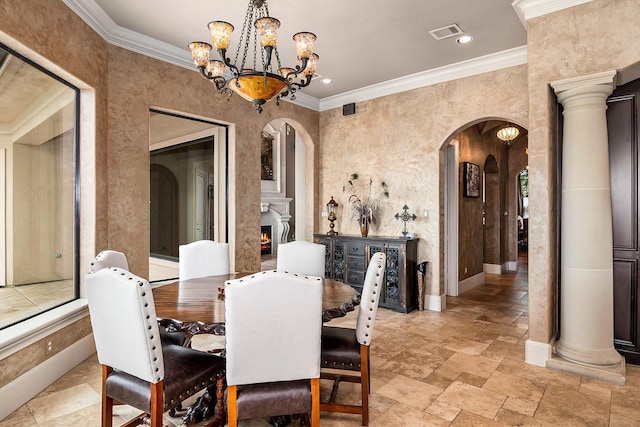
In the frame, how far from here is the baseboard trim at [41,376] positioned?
2.43 metres

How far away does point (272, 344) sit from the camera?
1806mm

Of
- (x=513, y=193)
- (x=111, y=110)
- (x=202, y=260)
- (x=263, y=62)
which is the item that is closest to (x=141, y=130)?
(x=111, y=110)

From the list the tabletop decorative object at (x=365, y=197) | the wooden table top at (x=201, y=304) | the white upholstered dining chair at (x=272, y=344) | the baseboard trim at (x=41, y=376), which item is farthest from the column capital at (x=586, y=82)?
the baseboard trim at (x=41, y=376)

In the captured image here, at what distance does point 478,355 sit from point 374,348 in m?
0.95

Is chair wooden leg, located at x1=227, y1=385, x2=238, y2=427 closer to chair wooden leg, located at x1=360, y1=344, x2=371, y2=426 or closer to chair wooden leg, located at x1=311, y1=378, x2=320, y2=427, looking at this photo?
chair wooden leg, located at x1=311, y1=378, x2=320, y2=427

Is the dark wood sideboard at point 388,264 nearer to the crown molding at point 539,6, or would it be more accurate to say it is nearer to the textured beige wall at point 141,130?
the textured beige wall at point 141,130

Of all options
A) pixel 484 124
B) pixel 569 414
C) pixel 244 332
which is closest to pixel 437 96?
pixel 484 124

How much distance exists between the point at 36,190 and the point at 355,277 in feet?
12.3

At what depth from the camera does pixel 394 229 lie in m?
5.34

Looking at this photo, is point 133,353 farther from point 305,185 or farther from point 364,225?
point 305,185

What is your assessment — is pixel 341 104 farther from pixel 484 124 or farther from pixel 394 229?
pixel 484 124

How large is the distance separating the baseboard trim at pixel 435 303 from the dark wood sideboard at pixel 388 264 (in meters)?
0.17

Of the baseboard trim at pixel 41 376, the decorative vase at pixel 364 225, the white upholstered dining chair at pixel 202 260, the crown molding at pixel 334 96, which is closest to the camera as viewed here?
the baseboard trim at pixel 41 376

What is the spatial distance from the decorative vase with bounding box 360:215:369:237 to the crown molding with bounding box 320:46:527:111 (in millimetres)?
1783
